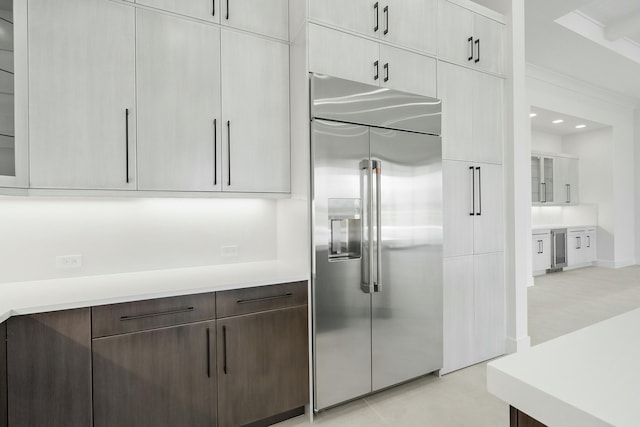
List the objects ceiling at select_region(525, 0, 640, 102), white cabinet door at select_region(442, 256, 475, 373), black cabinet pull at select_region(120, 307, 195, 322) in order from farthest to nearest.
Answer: ceiling at select_region(525, 0, 640, 102), white cabinet door at select_region(442, 256, 475, 373), black cabinet pull at select_region(120, 307, 195, 322)

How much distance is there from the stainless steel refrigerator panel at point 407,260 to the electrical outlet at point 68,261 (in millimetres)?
1945

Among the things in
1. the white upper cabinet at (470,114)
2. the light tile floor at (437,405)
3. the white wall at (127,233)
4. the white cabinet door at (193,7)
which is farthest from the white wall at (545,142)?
the white cabinet door at (193,7)

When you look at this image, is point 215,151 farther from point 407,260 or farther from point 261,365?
point 407,260

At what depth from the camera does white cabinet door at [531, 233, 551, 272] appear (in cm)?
631

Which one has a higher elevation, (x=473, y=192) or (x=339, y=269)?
(x=473, y=192)

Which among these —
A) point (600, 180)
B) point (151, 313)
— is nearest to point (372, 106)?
point (151, 313)

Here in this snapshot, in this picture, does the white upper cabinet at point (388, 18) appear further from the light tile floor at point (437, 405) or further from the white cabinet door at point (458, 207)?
the light tile floor at point (437, 405)

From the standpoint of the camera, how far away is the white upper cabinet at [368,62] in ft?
7.18

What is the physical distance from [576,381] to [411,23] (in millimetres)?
2611

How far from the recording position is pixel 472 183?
2.86 metres

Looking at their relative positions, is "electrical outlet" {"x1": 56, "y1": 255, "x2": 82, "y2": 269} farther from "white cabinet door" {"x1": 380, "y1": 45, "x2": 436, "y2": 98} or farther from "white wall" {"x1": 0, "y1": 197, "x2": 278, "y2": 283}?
"white cabinet door" {"x1": 380, "y1": 45, "x2": 436, "y2": 98}

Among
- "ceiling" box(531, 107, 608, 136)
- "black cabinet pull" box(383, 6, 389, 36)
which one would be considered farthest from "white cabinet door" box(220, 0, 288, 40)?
"ceiling" box(531, 107, 608, 136)

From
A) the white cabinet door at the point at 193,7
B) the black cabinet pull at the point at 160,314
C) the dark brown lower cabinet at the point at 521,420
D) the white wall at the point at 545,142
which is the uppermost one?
the white wall at the point at 545,142

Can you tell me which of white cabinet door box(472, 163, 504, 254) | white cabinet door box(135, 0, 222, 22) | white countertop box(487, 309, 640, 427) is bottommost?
white countertop box(487, 309, 640, 427)
